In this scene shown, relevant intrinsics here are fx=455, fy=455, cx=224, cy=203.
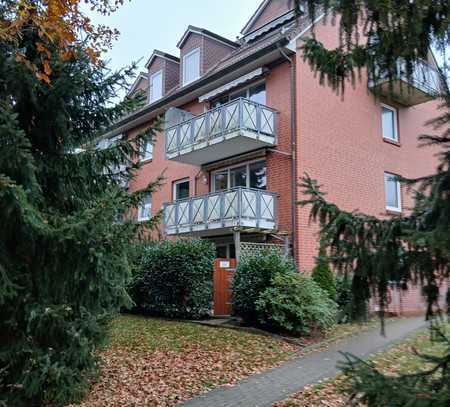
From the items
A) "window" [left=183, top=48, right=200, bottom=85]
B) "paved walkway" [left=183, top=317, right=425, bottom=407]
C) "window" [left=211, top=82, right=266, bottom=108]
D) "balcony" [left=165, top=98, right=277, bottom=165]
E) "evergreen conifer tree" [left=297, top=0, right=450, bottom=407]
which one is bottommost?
"paved walkway" [left=183, top=317, right=425, bottom=407]

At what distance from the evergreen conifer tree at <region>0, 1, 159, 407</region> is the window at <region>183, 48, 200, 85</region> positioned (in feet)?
44.4

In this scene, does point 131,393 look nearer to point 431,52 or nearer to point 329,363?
point 329,363

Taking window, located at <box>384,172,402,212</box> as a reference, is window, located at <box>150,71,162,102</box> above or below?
above

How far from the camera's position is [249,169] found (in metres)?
16.3

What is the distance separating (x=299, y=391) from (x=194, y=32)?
55.9 ft

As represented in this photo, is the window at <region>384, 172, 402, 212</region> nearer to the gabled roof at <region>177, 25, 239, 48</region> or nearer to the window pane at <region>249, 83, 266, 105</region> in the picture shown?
the window pane at <region>249, 83, 266, 105</region>

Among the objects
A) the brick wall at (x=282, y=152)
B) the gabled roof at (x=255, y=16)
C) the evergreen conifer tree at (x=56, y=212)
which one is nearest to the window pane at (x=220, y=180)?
the brick wall at (x=282, y=152)

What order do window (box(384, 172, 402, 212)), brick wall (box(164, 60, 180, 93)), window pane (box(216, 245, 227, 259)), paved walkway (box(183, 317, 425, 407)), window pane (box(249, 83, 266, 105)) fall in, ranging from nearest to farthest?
paved walkway (box(183, 317, 425, 407)), window pane (box(249, 83, 266, 105)), window pane (box(216, 245, 227, 259)), window (box(384, 172, 402, 212)), brick wall (box(164, 60, 180, 93))

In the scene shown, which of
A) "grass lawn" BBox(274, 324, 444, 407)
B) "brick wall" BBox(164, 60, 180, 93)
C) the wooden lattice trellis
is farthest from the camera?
"brick wall" BBox(164, 60, 180, 93)

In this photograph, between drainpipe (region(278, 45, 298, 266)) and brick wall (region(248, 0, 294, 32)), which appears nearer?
drainpipe (region(278, 45, 298, 266))

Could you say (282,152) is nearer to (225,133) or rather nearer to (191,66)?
(225,133)

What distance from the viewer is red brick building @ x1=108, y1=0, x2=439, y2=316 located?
1443cm

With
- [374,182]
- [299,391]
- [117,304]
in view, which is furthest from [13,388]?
[374,182]

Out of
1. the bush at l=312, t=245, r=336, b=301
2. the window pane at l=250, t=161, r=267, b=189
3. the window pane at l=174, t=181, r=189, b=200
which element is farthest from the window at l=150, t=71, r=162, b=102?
the bush at l=312, t=245, r=336, b=301
